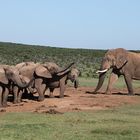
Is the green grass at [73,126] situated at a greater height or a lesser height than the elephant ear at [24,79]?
lesser

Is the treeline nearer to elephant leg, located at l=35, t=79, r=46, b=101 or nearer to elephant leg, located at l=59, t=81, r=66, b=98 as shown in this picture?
elephant leg, located at l=59, t=81, r=66, b=98

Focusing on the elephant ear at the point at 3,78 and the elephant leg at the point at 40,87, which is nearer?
the elephant ear at the point at 3,78

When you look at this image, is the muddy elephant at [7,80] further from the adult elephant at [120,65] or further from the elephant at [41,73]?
the adult elephant at [120,65]

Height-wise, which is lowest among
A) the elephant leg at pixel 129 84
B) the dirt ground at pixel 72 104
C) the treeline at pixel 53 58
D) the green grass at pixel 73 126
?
the treeline at pixel 53 58

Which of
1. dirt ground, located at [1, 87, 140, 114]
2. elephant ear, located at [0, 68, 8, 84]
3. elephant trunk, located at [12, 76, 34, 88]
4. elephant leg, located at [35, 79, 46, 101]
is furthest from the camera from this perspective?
elephant leg, located at [35, 79, 46, 101]

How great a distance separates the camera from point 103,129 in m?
15.9

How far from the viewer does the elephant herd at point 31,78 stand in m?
22.8

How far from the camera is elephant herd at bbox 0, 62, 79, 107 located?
896 inches

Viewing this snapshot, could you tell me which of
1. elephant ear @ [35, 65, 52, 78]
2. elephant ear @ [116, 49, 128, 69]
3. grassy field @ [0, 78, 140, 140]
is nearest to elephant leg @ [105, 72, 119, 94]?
elephant ear @ [116, 49, 128, 69]

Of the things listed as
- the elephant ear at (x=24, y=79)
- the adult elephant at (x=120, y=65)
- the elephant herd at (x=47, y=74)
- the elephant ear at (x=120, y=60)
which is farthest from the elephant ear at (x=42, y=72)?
the elephant ear at (x=120, y=60)

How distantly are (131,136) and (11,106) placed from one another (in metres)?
8.27

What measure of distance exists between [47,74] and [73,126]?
29.2ft

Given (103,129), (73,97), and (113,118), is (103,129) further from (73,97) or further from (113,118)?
(73,97)

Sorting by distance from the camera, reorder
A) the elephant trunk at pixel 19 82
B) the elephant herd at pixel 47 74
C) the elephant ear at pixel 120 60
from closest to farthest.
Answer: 1. the elephant herd at pixel 47 74
2. the elephant trunk at pixel 19 82
3. the elephant ear at pixel 120 60
